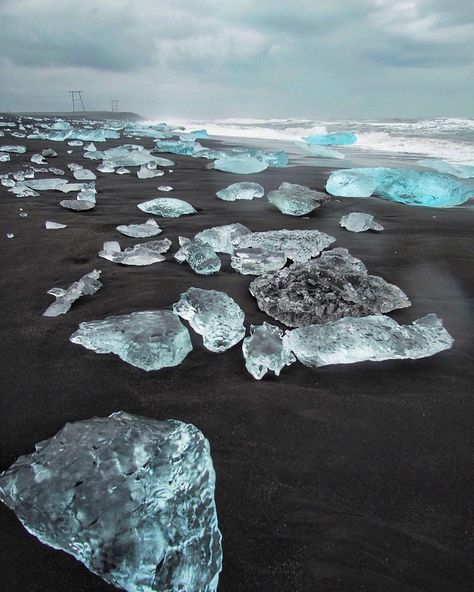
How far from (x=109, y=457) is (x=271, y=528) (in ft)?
1.47

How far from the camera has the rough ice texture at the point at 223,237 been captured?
2.68 m

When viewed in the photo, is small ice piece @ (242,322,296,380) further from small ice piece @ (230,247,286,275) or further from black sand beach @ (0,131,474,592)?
small ice piece @ (230,247,286,275)

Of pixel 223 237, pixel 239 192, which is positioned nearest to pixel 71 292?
pixel 223 237

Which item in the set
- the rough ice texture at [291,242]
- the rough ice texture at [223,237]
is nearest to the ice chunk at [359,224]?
the rough ice texture at [291,242]

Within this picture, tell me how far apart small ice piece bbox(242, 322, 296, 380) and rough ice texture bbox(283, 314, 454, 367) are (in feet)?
0.16

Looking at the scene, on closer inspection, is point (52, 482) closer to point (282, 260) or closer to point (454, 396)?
point (454, 396)

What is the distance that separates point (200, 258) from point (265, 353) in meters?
1.01

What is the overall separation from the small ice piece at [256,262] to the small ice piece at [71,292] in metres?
0.84

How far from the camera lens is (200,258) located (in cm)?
233

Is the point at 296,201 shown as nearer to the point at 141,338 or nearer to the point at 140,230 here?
the point at 140,230

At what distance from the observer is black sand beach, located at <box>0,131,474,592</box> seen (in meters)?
0.86

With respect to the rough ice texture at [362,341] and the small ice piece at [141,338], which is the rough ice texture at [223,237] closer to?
the small ice piece at [141,338]

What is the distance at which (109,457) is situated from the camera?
958mm

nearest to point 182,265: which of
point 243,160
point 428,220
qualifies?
point 428,220
